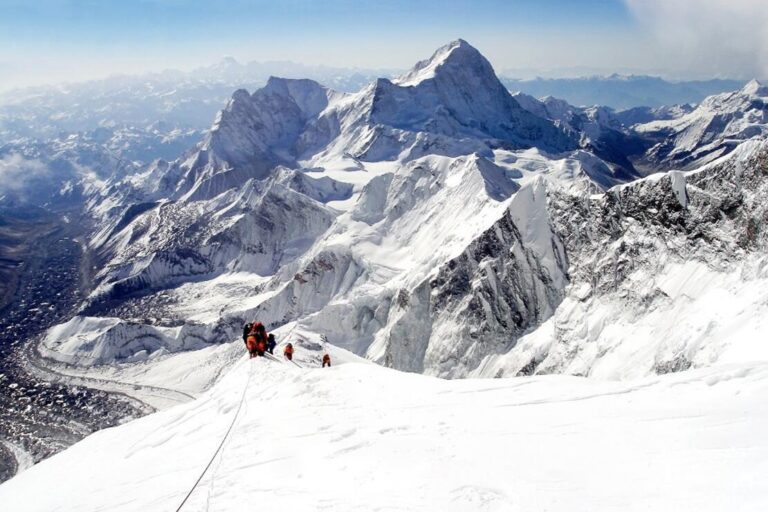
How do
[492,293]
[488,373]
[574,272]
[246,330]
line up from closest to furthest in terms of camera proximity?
1. [246,330]
2. [574,272]
3. [488,373]
4. [492,293]

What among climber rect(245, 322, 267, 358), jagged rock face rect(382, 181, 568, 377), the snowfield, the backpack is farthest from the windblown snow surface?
the backpack

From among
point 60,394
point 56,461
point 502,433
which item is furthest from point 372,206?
point 502,433

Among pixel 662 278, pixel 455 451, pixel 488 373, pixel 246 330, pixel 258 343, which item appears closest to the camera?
pixel 455 451

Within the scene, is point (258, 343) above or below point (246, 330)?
above

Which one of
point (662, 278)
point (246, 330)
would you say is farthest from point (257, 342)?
point (662, 278)

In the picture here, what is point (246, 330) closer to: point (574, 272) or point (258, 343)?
point (258, 343)

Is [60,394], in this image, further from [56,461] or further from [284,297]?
[56,461]

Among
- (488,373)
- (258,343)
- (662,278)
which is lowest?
(488,373)

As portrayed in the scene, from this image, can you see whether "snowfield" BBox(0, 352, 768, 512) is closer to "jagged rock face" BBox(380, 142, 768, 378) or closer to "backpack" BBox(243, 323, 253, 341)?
"backpack" BBox(243, 323, 253, 341)

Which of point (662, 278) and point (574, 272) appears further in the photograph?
point (574, 272)
